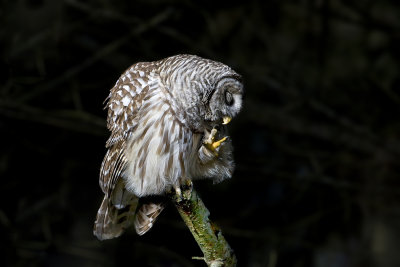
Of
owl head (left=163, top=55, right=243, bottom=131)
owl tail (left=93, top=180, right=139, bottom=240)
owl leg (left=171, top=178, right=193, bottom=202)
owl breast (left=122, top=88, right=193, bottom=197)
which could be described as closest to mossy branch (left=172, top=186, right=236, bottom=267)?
owl leg (left=171, top=178, right=193, bottom=202)

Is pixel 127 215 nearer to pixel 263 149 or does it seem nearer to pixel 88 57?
pixel 88 57

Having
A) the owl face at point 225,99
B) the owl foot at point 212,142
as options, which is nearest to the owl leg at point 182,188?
the owl foot at point 212,142

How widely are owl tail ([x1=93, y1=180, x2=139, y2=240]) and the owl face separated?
699 mm

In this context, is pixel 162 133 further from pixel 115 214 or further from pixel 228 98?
pixel 115 214

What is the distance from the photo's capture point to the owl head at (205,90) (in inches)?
84.5

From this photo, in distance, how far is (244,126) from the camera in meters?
5.93

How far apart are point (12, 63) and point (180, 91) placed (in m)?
3.15

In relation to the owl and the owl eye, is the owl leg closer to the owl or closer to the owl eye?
the owl

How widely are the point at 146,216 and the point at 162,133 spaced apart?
46 centimetres

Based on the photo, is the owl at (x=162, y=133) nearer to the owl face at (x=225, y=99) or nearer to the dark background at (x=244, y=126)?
the owl face at (x=225, y=99)

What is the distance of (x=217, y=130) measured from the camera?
2.45 metres

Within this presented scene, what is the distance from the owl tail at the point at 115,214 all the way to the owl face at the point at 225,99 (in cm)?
70

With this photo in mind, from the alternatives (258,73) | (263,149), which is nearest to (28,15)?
(258,73)

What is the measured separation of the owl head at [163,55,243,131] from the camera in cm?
215
